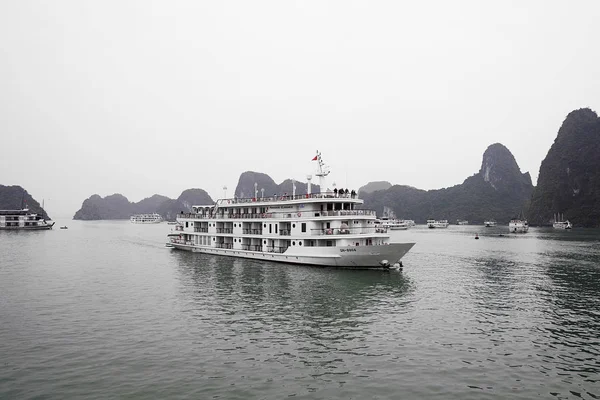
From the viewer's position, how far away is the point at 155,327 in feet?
69.2

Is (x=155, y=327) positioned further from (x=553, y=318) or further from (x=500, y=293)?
(x=500, y=293)

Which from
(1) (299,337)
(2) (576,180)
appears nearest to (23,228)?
(1) (299,337)

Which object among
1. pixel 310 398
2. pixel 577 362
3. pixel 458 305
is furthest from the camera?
pixel 458 305

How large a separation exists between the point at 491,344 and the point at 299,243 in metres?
26.9

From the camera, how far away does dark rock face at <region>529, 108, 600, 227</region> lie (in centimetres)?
17688

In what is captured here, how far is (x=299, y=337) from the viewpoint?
19547 millimetres

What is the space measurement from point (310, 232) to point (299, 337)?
22.8 m

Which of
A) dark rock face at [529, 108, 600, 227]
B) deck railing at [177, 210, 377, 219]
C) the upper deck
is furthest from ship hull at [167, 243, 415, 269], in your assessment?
dark rock face at [529, 108, 600, 227]

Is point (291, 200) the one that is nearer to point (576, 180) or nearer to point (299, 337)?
point (299, 337)

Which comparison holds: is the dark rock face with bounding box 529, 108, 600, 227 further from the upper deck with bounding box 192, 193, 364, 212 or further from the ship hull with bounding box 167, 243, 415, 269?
the upper deck with bounding box 192, 193, 364, 212

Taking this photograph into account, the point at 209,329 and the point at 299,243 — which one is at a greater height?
the point at 299,243

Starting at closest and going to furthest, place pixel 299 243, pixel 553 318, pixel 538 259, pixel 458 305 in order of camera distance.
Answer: pixel 553 318 < pixel 458 305 < pixel 299 243 < pixel 538 259

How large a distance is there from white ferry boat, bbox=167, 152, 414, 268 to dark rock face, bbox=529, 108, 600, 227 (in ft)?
573

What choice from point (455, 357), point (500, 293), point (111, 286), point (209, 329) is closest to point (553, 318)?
point (500, 293)
